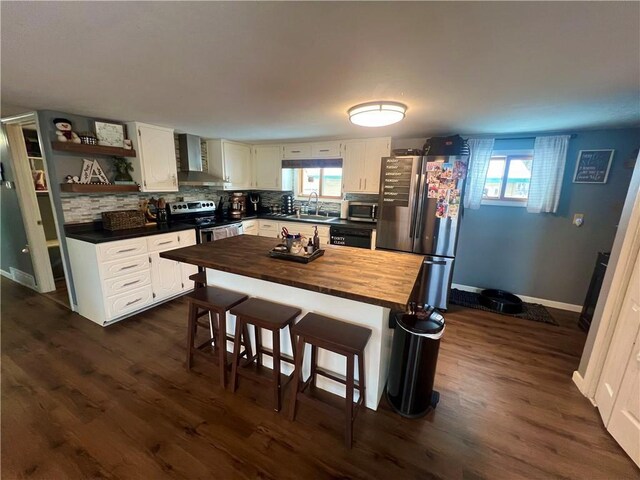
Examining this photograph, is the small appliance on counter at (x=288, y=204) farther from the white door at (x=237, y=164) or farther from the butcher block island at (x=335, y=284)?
the butcher block island at (x=335, y=284)

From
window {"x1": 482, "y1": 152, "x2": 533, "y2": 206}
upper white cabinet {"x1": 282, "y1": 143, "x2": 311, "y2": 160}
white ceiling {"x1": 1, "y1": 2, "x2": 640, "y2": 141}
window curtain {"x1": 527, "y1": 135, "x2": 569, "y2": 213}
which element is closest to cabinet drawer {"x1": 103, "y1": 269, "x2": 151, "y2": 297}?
white ceiling {"x1": 1, "y1": 2, "x2": 640, "y2": 141}

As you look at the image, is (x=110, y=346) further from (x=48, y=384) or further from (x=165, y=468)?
(x=165, y=468)

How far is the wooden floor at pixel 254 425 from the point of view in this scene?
142 cm

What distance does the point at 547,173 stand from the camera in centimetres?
310

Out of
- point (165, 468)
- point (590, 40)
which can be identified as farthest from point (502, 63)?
point (165, 468)

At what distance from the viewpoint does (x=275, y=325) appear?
5.43 feet

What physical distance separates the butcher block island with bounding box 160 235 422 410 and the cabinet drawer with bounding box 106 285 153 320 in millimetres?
1313

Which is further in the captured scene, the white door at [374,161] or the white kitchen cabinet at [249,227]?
the white kitchen cabinet at [249,227]

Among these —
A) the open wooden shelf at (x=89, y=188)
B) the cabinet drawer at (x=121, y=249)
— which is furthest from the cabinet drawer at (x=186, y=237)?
the open wooden shelf at (x=89, y=188)

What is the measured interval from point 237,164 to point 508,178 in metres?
4.07

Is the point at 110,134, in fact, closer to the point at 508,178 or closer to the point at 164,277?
the point at 164,277

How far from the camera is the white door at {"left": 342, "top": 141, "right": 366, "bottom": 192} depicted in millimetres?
3757

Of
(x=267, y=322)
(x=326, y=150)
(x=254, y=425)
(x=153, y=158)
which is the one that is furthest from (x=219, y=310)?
(x=326, y=150)

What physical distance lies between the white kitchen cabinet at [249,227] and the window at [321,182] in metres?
1.01
